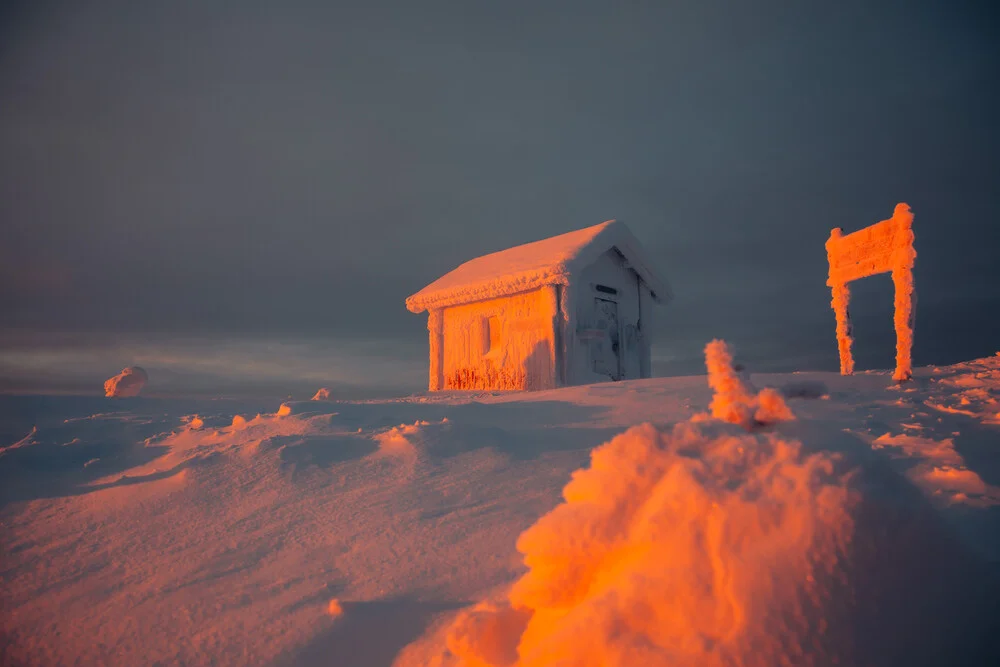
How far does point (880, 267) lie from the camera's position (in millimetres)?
9992

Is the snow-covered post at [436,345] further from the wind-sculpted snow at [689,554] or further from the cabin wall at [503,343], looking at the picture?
the wind-sculpted snow at [689,554]

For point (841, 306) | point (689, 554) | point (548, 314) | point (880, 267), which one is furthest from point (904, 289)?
point (689, 554)

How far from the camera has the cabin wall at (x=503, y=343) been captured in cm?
1309

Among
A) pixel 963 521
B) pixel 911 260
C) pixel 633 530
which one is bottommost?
pixel 963 521

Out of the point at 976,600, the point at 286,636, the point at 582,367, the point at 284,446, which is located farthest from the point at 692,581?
the point at 582,367

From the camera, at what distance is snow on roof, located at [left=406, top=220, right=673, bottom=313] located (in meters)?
12.7

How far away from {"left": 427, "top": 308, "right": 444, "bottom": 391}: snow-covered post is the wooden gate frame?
9.32m

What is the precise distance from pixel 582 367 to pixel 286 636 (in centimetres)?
1074

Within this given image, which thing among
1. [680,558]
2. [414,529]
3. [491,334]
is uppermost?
[491,334]

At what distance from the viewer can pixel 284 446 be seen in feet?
18.1

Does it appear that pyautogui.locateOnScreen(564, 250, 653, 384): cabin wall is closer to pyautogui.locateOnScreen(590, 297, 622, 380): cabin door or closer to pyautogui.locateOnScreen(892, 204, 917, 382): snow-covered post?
pyautogui.locateOnScreen(590, 297, 622, 380): cabin door

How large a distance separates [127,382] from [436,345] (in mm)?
7283

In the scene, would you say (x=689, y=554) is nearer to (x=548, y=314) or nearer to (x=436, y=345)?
(x=548, y=314)

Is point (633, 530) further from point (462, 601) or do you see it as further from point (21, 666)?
point (21, 666)
